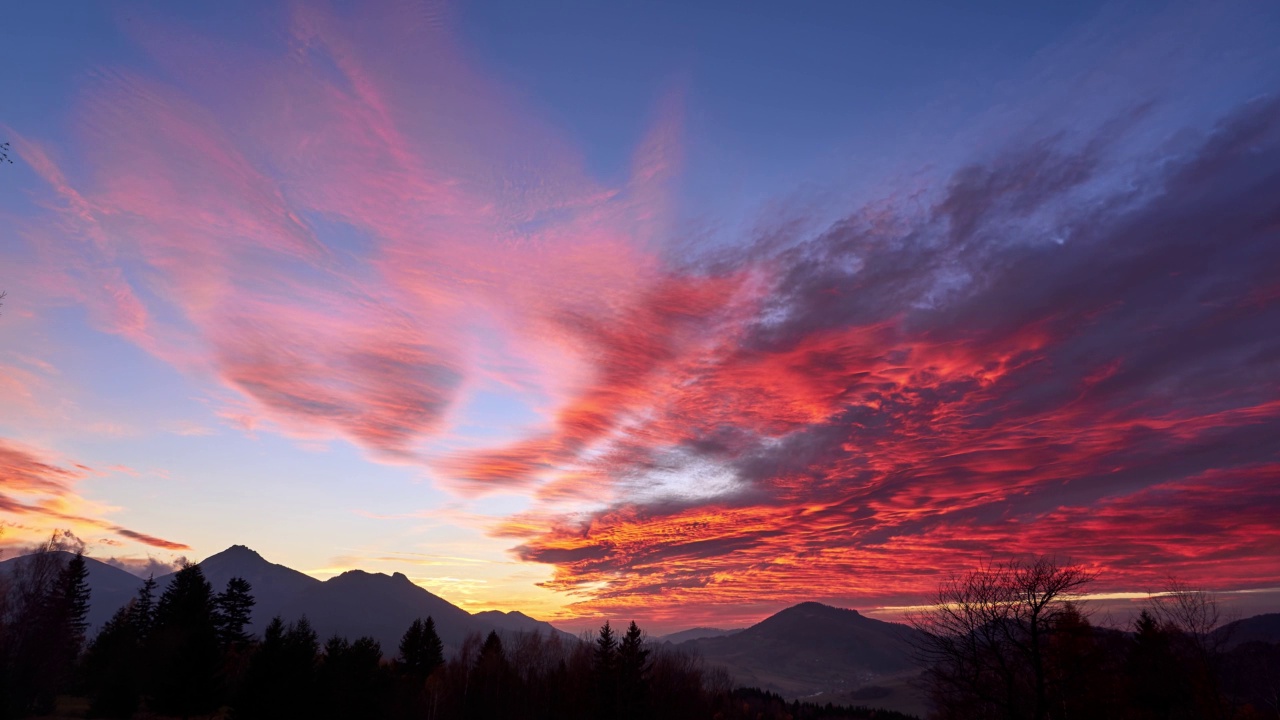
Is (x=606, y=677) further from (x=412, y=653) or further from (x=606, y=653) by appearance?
(x=412, y=653)

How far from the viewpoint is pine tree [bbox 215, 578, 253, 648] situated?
83312 mm

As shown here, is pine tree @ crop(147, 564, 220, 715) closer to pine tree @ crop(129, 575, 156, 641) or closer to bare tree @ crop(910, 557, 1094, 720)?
pine tree @ crop(129, 575, 156, 641)

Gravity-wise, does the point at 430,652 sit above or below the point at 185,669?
below

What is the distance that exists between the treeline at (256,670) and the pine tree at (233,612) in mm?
232

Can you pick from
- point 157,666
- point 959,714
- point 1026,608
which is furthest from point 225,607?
point 1026,608

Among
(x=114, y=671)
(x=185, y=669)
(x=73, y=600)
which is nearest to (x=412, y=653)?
(x=114, y=671)

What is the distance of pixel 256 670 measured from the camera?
6203 centimetres

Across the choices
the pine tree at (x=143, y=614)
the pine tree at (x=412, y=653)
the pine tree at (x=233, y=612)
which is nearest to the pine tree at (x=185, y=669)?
the pine tree at (x=233, y=612)

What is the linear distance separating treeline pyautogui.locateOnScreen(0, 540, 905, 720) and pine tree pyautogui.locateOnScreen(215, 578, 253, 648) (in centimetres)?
23

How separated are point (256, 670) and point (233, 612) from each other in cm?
3009

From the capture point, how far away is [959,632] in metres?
32.2

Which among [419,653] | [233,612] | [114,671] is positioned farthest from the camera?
[419,653]

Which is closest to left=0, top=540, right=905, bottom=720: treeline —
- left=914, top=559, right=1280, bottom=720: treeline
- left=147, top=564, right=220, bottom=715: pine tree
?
left=147, top=564, right=220, bottom=715: pine tree

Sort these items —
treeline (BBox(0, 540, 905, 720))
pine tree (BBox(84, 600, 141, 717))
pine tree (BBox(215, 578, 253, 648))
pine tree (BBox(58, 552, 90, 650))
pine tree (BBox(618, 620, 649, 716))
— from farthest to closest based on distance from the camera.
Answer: pine tree (BBox(618, 620, 649, 716)), pine tree (BBox(58, 552, 90, 650)), pine tree (BBox(215, 578, 253, 648)), pine tree (BBox(84, 600, 141, 717)), treeline (BBox(0, 540, 905, 720))
